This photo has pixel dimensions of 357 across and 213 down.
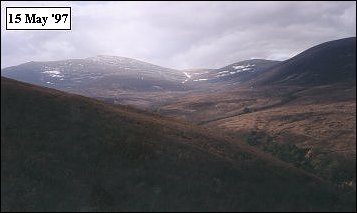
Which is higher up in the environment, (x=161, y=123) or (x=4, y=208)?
(x=161, y=123)

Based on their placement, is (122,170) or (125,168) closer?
(122,170)

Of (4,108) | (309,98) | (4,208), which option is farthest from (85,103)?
(309,98)

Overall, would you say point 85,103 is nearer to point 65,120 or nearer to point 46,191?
point 65,120

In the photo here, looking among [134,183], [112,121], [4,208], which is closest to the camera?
[4,208]

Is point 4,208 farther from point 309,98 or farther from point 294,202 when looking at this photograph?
point 309,98

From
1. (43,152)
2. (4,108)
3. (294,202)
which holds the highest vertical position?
(4,108)

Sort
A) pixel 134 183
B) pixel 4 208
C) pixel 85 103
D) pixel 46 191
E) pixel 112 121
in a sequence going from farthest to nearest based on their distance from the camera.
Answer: pixel 85 103, pixel 112 121, pixel 134 183, pixel 46 191, pixel 4 208

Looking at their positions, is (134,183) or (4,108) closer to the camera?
(134,183)
